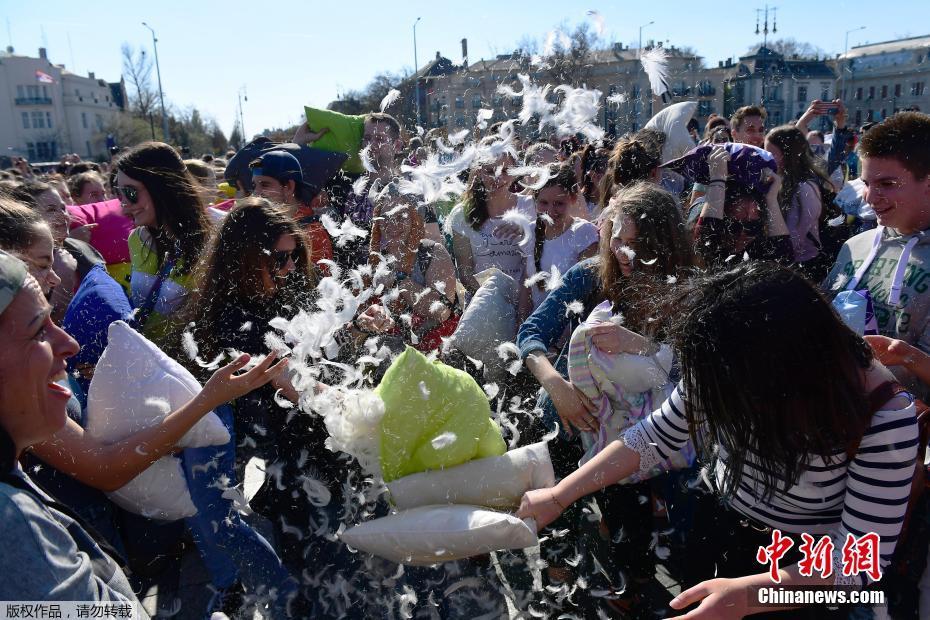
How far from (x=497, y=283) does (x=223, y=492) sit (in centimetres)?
159

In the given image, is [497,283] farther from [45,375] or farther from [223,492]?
[45,375]

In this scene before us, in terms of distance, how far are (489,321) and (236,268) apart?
118cm

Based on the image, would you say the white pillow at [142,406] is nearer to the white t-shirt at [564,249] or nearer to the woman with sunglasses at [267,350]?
the woman with sunglasses at [267,350]

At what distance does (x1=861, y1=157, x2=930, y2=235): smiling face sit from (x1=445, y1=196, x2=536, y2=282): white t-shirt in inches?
67.9

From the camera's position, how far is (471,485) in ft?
6.30

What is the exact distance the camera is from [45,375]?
4.07ft

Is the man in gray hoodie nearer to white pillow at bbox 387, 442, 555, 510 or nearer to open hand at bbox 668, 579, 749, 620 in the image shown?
open hand at bbox 668, 579, 749, 620

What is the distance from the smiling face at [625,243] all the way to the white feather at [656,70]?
2235 mm

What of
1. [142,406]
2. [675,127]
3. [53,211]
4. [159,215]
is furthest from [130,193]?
[675,127]

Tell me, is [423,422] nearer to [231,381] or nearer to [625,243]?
[231,381]

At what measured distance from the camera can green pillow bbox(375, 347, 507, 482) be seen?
195 centimetres

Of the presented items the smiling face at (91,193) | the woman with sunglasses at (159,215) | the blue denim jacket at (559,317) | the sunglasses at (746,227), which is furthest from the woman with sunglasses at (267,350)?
the smiling face at (91,193)

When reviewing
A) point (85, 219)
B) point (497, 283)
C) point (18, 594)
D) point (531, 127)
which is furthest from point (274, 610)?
point (531, 127)

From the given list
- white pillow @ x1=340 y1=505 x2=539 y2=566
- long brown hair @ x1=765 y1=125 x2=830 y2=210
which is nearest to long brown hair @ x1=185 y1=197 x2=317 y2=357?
white pillow @ x1=340 y1=505 x2=539 y2=566
